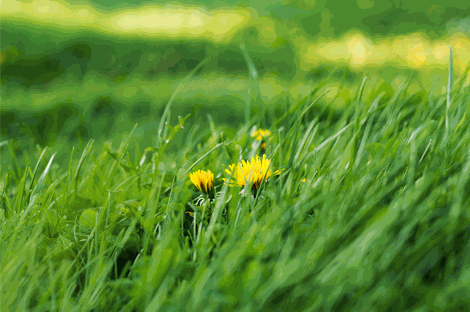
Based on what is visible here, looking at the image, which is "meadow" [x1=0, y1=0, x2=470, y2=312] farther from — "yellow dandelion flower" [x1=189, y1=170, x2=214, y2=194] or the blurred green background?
the blurred green background

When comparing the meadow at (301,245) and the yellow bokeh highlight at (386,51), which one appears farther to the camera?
the yellow bokeh highlight at (386,51)

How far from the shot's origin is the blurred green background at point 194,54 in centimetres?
308

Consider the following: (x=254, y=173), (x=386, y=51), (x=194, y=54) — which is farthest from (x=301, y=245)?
(x=386, y=51)

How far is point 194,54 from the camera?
4109 mm

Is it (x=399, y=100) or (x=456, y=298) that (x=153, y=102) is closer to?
(x=399, y=100)

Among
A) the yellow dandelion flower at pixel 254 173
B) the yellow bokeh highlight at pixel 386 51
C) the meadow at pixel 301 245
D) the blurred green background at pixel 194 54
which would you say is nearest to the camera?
the meadow at pixel 301 245

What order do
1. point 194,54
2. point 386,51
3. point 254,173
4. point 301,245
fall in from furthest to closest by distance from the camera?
point 194,54
point 386,51
point 254,173
point 301,245

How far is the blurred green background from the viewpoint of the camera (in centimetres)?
308

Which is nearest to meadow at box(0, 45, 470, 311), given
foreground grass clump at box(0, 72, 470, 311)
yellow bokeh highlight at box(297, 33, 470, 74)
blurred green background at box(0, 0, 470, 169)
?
foreground grass clump at box(0, 72, 470, 311)

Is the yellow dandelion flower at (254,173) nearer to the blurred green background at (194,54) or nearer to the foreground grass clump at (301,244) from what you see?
the foreground grass clump at (301,244)

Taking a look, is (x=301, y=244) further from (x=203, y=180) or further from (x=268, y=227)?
(x=203, y=180)

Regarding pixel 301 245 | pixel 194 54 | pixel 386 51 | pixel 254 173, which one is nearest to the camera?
pixel 301 245

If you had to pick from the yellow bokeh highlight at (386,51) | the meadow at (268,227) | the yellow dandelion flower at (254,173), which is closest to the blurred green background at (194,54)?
the yellow bokeh highlight at (386,51)

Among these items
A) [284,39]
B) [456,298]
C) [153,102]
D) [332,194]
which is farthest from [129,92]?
[456,298]
